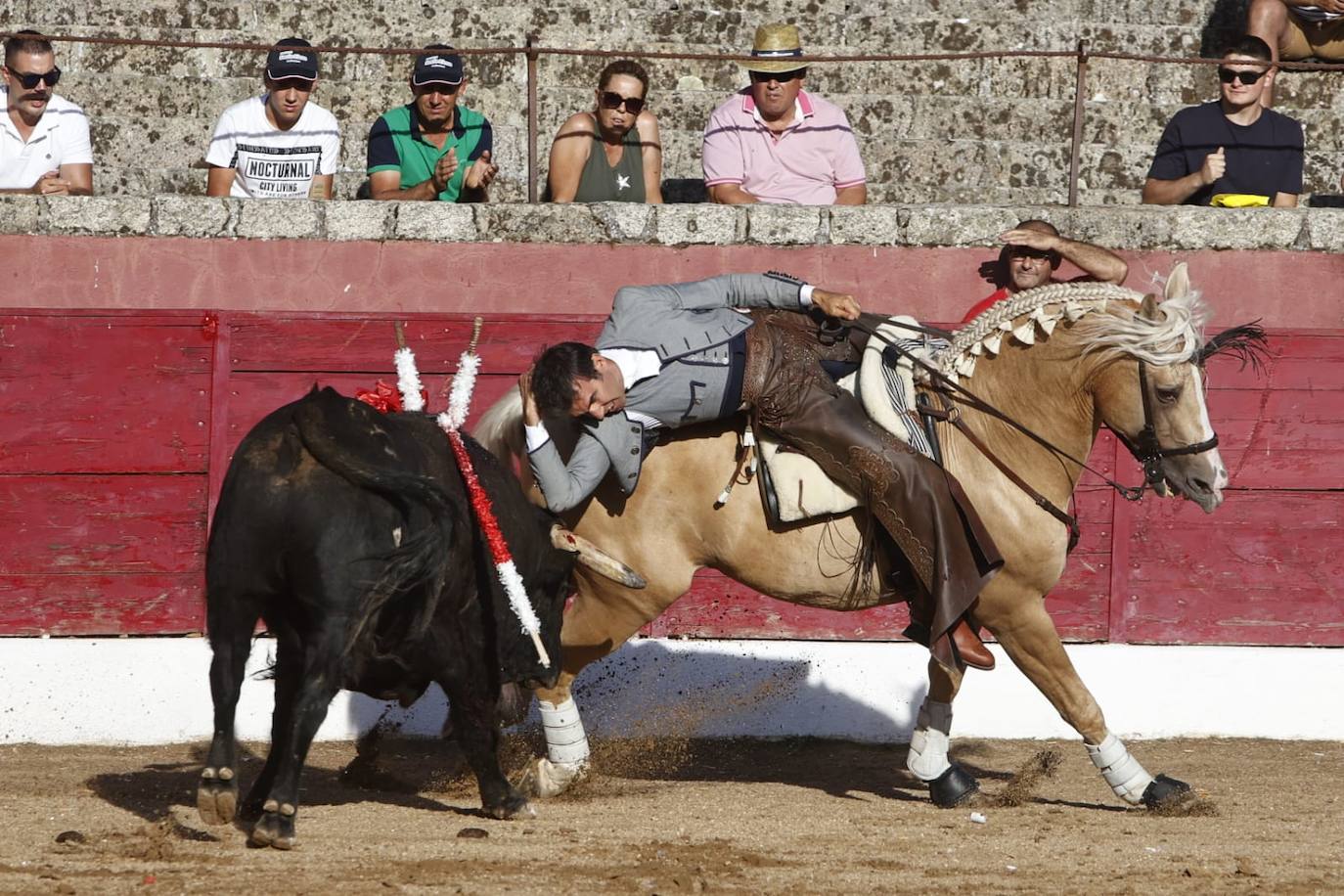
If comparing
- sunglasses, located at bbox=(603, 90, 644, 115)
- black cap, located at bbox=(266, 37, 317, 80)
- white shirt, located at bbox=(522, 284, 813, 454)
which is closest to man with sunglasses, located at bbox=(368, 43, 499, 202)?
black cap, located at bbox=(266, 37, 317, 80)

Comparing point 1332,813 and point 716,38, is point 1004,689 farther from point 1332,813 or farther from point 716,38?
point 716,38

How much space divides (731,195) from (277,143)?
216 cm

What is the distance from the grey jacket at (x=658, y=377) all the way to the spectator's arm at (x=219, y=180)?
320 cm

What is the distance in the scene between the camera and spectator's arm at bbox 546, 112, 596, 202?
831 centimetres

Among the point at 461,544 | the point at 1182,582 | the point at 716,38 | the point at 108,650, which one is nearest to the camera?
the point at 461,544

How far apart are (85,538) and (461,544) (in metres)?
2.66

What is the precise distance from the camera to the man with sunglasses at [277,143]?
8406 millimetres

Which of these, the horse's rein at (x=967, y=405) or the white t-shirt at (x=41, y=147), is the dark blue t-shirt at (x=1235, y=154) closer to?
the horse's rein at (x=967, y=405)

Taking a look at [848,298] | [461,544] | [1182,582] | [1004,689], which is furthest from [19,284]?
[1182,582]

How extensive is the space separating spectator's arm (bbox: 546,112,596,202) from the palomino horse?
98.9 inches

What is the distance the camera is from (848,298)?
5816mm

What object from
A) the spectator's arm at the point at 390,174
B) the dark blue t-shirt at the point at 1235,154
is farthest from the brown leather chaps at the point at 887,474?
the dark blue t-shirt at the point at 1235,154

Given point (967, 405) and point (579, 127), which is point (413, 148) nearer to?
point (579, 127)

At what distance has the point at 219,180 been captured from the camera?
8.38 m
